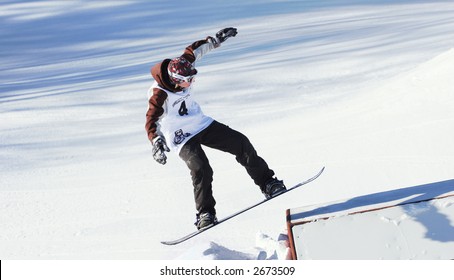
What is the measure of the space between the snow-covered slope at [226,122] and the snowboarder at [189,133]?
16.6 inches

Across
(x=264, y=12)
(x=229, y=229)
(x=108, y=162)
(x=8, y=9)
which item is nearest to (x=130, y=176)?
(x=108, y=162)

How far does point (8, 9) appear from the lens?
20.8 metres

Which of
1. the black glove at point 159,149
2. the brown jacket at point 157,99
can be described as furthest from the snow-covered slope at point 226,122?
the brown jacket at point 157,99

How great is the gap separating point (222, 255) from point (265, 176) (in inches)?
34.7

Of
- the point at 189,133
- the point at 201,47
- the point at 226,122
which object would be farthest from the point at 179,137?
the point at 226,122

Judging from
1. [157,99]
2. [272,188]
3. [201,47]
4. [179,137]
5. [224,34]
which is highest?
[224,34]

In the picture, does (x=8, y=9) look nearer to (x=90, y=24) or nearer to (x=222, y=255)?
(x=90, y=24)

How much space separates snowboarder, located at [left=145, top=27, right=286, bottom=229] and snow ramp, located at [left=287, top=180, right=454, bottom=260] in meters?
0.77

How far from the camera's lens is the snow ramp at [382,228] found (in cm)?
392

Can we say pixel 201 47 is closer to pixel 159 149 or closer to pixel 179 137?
pixel 179 137

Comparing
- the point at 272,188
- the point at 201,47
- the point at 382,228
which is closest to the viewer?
the point at 382,228

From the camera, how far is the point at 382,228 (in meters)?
4.19

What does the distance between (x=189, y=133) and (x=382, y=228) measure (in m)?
1.75

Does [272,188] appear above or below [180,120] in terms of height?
below
